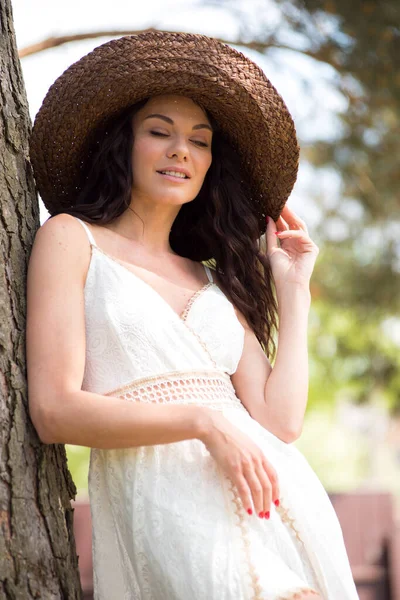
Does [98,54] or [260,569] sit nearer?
[260,569]

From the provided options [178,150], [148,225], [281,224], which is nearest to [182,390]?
[148,225]

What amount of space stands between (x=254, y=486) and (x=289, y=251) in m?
1.09

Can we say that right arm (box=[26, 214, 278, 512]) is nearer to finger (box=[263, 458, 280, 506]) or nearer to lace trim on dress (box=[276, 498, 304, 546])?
finger (box=[263, 458, 280, 506])

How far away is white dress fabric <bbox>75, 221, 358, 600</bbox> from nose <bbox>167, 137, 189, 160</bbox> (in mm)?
367

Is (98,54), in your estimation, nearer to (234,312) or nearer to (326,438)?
(234,312)

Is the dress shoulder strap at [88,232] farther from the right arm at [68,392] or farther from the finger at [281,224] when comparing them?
the finger at [281,224]

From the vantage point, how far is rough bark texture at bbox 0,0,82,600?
204 centimetres

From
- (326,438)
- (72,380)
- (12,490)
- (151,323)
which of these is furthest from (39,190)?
(326,438)

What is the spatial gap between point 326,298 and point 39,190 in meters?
6.73

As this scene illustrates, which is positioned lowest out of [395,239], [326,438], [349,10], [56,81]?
[326,438]

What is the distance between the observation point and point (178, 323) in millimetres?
2418

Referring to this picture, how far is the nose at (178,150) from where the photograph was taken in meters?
2.55

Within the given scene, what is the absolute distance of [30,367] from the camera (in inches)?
84.0

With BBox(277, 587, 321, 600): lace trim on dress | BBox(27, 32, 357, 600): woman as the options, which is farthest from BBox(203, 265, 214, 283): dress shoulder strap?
BBox(277, 587, 321, 600): lace trim on dress
